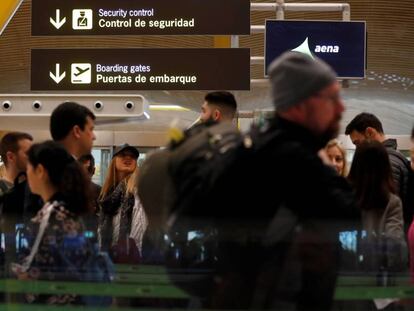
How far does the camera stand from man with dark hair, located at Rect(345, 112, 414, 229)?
3.89 meters

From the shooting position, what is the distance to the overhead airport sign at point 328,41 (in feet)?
20.0

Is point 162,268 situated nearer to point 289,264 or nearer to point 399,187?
point 289,264

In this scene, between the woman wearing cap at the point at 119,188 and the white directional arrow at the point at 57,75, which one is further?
the white directional arrow at the point at 57,75

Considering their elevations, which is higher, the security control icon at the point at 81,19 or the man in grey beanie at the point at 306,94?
the security control icon at the point at 81,19

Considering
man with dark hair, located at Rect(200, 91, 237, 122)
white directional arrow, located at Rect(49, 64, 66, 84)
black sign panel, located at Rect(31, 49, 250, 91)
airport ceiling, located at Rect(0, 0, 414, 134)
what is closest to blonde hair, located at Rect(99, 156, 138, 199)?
black sign panel, located at Rect(31, 49, 250, 91)

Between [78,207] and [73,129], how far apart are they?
1.66 ft

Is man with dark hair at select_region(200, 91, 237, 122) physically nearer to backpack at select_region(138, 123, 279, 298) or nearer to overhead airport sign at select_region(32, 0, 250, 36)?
backpack at select_region(138, 123, 279, 298)

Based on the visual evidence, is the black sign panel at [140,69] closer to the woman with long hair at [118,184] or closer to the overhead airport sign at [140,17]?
the overhead airport sign at [140,17]

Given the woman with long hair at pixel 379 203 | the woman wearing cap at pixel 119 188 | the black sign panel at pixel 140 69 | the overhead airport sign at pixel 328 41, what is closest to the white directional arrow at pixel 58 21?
the black sign panel at pixel 140 69

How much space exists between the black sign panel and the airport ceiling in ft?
11.7

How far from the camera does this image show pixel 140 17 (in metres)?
5.63

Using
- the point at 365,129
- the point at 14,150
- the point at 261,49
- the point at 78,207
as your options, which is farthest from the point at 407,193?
the point at 261,49

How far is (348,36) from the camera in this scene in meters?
6.20

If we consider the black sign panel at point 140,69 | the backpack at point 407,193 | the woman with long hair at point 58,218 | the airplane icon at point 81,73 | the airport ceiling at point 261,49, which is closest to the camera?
the woman with long hair at point 58,218
